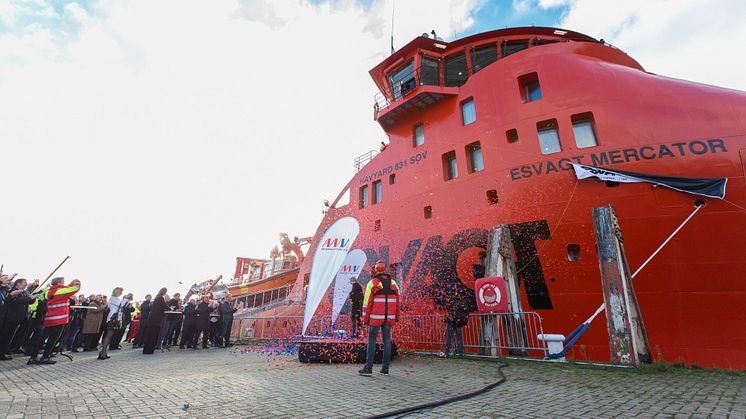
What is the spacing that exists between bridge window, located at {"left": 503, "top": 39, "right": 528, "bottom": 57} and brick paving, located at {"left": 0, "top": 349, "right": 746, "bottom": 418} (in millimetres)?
12107

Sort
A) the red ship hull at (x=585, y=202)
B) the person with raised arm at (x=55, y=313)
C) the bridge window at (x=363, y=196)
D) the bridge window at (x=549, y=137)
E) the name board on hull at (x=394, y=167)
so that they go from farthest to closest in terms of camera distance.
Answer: the bridge window at (x=363, y=196), the name board on hull at (x=394, y=167), the bridge window at (x=549, y=137), the person with raised arm at (x=55, y=313), the red ship hull at (x=585, y=202)

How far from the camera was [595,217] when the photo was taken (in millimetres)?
7148

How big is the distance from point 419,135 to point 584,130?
6051mm

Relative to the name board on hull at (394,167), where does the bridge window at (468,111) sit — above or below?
above

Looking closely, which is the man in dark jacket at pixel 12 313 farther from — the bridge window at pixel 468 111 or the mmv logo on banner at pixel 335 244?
the bridge window at pixel 468 111

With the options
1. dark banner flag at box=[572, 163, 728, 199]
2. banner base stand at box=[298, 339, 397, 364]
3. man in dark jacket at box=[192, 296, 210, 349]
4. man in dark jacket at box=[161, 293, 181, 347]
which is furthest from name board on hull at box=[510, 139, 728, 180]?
man in dark jacket at box=[161, 293, 181, 347]

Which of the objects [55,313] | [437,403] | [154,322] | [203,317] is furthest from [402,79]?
[55,313]

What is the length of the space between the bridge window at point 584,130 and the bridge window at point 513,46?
221 inches

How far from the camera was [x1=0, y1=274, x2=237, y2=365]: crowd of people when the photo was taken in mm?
7602

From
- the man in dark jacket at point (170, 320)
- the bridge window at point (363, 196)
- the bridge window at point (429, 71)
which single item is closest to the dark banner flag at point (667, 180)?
the bridge window at point (429, 71)

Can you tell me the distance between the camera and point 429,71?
14148 mm

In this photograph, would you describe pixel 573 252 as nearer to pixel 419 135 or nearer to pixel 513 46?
pixel 419 135

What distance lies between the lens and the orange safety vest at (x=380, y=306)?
18.5 ft

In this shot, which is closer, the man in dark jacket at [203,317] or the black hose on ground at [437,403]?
the black hose on ground at [437,403]
